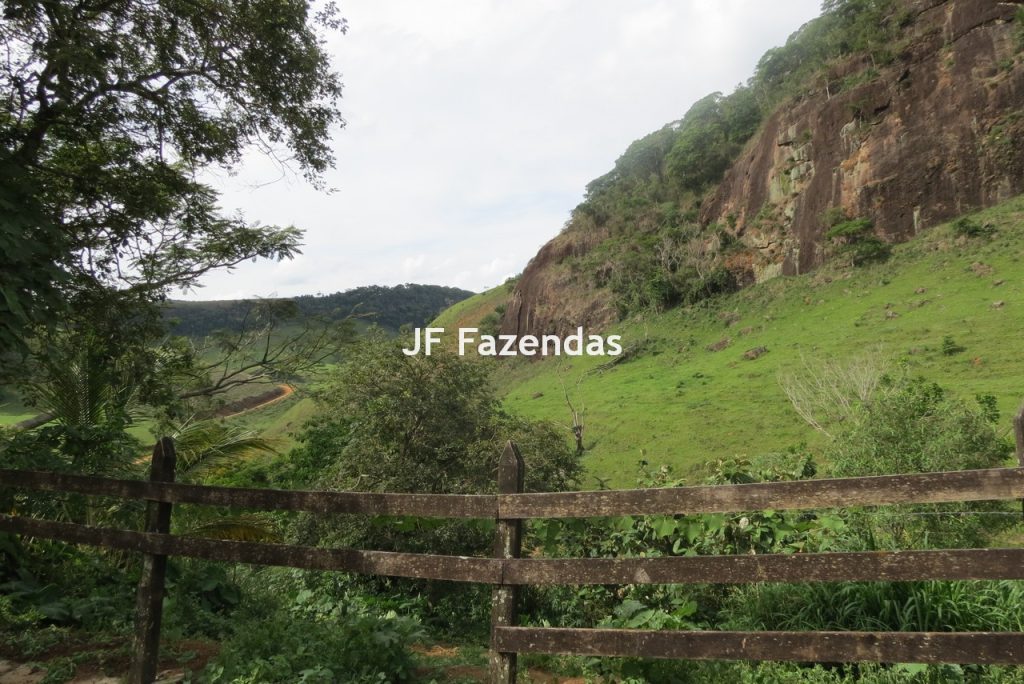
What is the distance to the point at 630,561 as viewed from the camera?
3.35 metres

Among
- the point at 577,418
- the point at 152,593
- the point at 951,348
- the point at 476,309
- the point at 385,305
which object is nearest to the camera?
the point at 152,593

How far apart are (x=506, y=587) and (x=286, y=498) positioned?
149cm

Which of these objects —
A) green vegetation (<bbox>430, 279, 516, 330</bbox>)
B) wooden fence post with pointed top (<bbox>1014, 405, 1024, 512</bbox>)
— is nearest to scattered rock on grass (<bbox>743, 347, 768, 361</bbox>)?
wooden fence post with pointed top (<bbox>1014, 405, 1024, 512</bbox>)

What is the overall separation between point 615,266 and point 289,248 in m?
69.4

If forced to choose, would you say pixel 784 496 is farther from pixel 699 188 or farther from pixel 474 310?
pixel 474 310

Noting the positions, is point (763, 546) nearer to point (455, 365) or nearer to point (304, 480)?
point (455, 365)

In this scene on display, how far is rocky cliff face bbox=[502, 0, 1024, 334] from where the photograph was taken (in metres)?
47.1

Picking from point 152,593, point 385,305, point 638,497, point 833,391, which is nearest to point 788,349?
point 833,391

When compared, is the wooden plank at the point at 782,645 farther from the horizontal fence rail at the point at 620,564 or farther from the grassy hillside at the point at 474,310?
the grassy hillside at the point at 474,310

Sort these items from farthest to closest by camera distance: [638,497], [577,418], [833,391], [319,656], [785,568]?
[577,418]
[833,391]
[319,656]
[638,497]
[785,568]

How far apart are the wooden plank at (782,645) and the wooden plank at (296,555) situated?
0.38 meters

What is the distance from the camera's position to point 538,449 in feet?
53.6

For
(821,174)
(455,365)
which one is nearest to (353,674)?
(455,365)

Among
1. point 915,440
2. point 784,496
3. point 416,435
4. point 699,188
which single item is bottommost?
point 416,435
